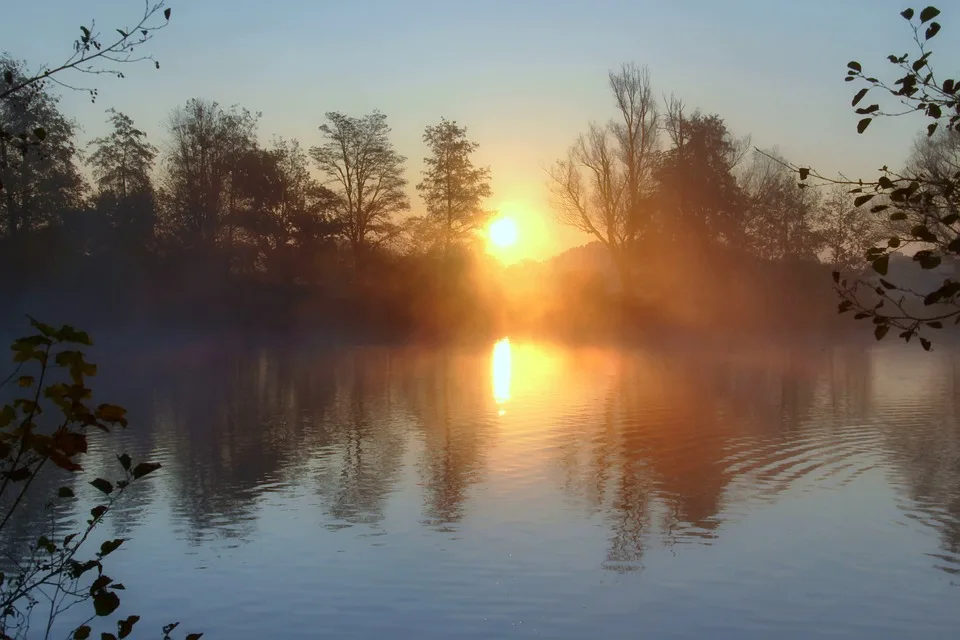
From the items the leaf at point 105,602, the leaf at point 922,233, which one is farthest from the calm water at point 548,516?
the leaf at point 922,233

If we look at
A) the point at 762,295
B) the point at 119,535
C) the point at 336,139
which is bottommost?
the point at 119,535

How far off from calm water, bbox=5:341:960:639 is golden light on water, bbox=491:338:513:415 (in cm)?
48

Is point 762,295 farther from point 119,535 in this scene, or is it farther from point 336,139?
point 119,535

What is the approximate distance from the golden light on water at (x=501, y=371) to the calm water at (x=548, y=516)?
0.48 meters

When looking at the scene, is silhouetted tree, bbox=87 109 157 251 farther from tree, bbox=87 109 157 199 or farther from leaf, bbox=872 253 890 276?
Result: leaf, bbox=872 253 890 276

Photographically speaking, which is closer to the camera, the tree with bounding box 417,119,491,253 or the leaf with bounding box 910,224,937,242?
the leaf with bounding box 910,224,937,242

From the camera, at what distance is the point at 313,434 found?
15.6 m

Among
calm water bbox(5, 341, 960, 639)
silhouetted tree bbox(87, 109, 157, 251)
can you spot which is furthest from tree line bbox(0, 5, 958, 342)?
calm water bbox(5, 341, 960, 639)

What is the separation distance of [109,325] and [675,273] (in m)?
29.0

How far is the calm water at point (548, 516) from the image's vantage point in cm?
698

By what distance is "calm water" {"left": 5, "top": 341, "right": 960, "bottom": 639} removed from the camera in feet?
22.9

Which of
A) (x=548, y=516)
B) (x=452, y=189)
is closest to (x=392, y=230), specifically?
(x=452, y=189)

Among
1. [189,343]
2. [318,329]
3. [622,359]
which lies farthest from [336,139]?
A: [622,359]

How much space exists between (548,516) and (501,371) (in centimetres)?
1782
